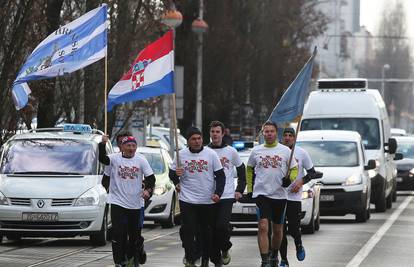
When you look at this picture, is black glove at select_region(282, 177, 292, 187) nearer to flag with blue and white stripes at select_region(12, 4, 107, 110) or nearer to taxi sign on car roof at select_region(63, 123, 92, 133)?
flag with blue and white stripes at select_region(12, 4, 107, 110)

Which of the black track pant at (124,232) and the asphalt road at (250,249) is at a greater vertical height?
the black track pant at (124,232)

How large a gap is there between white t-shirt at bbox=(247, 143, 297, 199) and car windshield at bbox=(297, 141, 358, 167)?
38.9 feet

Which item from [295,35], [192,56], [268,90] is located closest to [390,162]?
[192,56]

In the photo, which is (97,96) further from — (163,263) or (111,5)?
(163,263)

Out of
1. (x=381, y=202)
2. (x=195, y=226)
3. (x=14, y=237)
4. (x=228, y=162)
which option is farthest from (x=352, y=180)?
(x=195, y=226)

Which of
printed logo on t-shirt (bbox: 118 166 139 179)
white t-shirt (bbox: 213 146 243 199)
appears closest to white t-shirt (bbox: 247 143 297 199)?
white t-shirt (bbox: 213 146 243 199)

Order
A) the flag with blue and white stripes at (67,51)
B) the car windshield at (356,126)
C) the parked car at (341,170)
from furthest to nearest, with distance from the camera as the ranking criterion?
the car windshield at (356,126) < the parked car at (341,170) < the flag with blue and white stripes at (67,51)

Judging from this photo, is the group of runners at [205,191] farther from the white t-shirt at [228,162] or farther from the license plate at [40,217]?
the license plate at [40,217]

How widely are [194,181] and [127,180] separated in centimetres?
80

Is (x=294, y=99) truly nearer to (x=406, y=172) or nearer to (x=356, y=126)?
(x=356, y=126)

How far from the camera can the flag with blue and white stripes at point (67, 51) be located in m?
19.5

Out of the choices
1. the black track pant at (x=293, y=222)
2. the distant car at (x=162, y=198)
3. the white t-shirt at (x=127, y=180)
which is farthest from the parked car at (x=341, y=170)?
the white t-shirt at (x=127, y=180)

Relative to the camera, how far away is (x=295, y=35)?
62344 mm

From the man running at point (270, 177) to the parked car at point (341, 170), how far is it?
11170 mm
